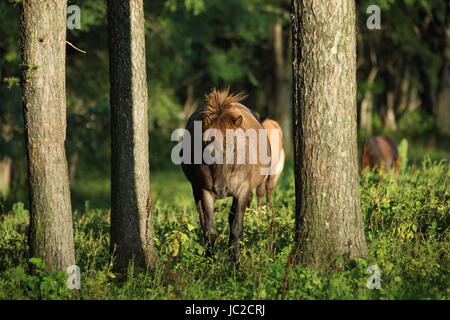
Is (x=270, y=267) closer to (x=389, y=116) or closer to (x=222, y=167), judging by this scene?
(x=222, y=167)

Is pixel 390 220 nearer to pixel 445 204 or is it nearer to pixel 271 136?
pixel 445 204

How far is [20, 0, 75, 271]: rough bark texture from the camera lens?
6.45m

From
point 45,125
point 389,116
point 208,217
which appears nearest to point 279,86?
point 389,116

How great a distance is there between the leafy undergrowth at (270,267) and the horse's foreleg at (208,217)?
14cm

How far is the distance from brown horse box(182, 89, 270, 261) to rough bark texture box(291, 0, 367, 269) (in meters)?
1.48

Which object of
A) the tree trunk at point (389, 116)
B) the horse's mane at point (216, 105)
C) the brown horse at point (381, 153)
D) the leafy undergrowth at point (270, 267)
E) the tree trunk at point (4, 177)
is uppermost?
the tree trunk at point (389, 116)

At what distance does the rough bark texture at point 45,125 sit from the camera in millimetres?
6453

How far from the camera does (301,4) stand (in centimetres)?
652

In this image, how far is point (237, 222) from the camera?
7.99 m

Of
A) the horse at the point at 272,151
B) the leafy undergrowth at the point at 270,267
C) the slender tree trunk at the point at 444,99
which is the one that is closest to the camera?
the leafy undergrowth at the point at 270,267

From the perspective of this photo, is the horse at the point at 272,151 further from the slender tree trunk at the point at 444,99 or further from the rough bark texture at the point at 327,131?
the slender tree trunk at the point at 444,99

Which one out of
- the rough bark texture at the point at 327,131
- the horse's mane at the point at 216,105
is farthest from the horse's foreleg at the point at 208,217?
the rough bark texture at the point at 327,131

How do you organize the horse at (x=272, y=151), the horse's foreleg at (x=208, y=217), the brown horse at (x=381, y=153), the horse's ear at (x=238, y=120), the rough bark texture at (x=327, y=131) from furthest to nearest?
the brown horse at (x=381, y=153), the horse at (x=272, y=151), the horse's foreleg at (x=208, y=217), the horse's ear at (x=238, y=120), the rough bark texture at (x=327, y=131)

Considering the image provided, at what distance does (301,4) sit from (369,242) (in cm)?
317
